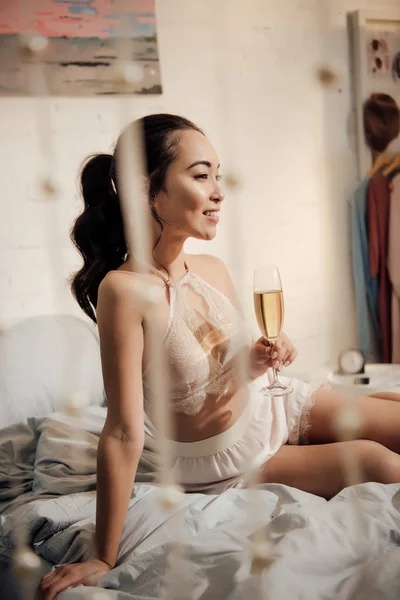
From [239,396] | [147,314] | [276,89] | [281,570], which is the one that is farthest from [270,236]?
[281,570]

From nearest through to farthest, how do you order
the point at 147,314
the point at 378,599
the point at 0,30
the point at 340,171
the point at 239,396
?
the point at 378,599, the point at 147,314, the point at 239,396, the point at 0,30, the point at 340,171

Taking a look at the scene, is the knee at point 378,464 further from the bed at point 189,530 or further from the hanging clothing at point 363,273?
the hanging clothing at point 363,273

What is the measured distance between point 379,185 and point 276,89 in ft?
1.49

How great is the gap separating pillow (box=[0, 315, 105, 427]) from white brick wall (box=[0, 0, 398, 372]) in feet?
0.16

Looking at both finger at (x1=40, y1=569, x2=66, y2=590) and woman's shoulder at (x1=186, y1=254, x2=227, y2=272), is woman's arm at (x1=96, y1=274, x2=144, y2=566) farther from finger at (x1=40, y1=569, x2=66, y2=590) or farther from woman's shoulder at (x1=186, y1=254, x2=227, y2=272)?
woman's shoulder at (x1=186, y1=254, x2=227, y2=272)

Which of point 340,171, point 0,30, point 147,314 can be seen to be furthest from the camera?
point 340,171

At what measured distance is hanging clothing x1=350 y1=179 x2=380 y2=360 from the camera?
1.74 metres

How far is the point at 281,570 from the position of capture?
674mm

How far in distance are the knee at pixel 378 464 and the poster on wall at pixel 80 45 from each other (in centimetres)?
99

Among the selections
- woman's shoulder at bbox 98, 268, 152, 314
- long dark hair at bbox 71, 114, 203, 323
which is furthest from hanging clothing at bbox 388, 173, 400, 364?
woman's shoulder at bbox 98, 268, 152, 314

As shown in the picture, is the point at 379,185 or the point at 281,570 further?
the point at 379,185

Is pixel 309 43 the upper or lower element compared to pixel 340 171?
upper

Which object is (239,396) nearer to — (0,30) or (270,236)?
(270,236)

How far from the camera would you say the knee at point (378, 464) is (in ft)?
3.25
